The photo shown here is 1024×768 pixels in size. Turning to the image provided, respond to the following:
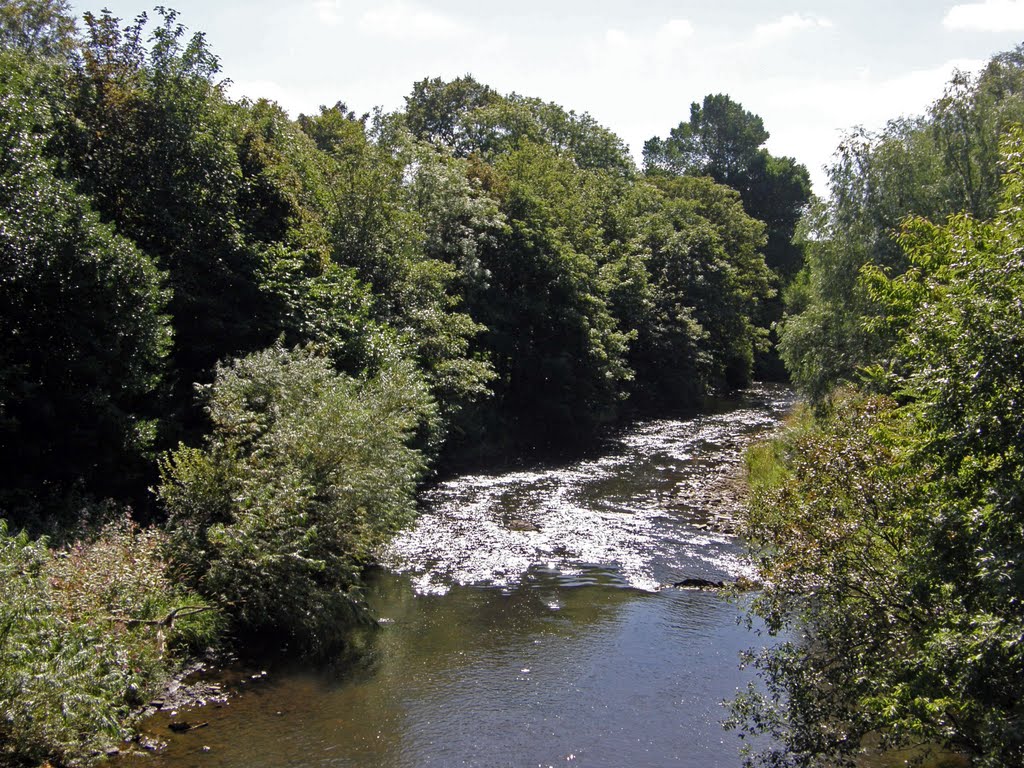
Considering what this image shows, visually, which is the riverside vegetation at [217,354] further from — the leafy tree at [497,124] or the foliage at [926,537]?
the leafy tree at [497,124]

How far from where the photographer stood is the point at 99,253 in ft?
56.3

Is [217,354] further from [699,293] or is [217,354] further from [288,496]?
[699,293]

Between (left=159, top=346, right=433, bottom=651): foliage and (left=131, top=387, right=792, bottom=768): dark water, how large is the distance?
1371mm

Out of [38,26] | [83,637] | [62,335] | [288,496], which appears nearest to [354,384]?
[288,496]

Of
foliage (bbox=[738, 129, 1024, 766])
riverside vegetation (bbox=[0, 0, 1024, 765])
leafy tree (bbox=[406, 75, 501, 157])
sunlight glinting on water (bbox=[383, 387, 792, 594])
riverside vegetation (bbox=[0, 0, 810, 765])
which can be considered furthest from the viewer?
leafy tree (bbox=[406, 75, 501, 157])

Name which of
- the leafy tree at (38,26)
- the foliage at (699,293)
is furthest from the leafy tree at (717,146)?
the leafy tree at (38,26)

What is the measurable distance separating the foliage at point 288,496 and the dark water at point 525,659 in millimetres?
1371

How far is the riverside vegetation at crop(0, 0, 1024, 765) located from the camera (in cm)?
882

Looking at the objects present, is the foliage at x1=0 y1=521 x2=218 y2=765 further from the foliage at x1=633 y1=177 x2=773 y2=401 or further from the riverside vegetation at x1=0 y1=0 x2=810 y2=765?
the foliage at x1=633 y1=177 x2=773 y2=401

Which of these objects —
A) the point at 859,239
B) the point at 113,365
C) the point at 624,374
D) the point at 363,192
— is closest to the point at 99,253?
the point at 113,365

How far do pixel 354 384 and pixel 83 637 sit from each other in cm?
931

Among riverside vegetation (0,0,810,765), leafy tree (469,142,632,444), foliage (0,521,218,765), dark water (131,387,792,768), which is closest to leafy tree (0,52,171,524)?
riverside vegetation (0,0,810,765)

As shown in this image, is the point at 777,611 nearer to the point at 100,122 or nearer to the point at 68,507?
the point at 68,507

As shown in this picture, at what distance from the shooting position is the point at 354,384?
1927cm
